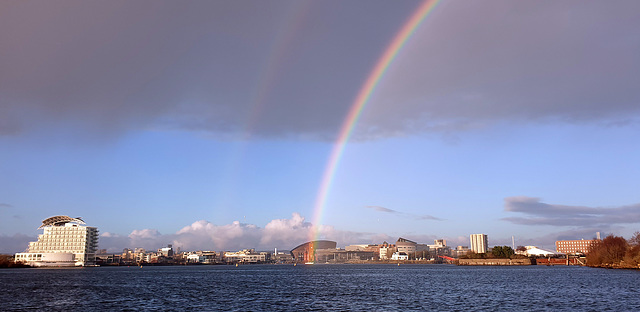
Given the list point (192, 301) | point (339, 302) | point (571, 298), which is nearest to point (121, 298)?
point (192, 301)

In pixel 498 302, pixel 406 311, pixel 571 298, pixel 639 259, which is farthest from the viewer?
pixel 639 259

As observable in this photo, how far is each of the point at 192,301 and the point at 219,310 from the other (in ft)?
47.3

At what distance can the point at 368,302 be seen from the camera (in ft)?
221

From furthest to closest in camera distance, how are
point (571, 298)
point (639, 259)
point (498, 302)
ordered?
point (639, 259) < point (571, 298) < point (498, 302)

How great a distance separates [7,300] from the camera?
7225 cm

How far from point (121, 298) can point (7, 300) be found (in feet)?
53.4

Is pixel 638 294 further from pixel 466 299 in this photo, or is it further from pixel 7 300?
pixel 7 300

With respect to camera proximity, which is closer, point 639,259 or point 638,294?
point 638,294

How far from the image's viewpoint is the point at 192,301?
71.1 metres

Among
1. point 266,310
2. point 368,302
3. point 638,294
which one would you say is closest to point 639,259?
point 638,294

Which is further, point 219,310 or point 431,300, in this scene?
point 431,300

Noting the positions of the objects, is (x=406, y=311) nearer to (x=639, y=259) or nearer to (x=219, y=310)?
(x=219, y=310)

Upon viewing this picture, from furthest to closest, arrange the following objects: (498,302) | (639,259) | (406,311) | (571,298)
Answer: (639,259)
(571,298)
(498,302)
(406,311)

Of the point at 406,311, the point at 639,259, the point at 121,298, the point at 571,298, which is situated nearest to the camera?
the point at 406,311
